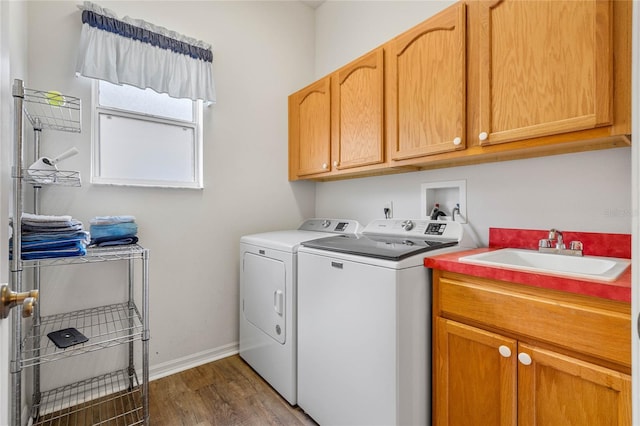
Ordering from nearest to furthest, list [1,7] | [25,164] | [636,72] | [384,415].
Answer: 1. [636,72]
2. [1,7]
3. [384,415]
4. [25,164]

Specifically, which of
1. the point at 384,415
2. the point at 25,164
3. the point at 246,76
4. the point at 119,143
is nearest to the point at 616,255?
the point at 384,415

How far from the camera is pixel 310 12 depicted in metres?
2.92

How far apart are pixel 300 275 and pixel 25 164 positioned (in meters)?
1.60

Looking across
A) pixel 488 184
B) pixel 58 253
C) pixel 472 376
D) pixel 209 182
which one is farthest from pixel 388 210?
pixel 58 253

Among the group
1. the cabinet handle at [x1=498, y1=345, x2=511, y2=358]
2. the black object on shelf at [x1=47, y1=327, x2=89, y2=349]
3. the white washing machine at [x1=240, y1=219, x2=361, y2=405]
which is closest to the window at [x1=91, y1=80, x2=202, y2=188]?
the white washing machine at [x1=240, y1=219, x2=361, y2=405]

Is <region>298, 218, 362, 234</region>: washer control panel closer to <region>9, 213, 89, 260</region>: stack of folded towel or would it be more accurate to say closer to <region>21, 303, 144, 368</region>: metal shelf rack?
<region>21, 303, 144, 368</region>: metal shelf rack

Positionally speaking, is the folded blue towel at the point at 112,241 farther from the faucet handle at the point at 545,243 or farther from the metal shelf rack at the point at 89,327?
the faucet handle at the point at 545,243

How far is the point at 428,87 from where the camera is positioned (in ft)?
5.38

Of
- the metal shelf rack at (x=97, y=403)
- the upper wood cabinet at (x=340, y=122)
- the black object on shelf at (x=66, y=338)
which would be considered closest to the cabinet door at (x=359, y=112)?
the upper wood cabinet at (x=340, y=122)

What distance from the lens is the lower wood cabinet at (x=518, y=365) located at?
94 cm

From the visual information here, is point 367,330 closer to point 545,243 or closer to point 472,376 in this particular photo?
point 472,376

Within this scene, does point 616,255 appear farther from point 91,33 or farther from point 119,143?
Answer: point 91,33

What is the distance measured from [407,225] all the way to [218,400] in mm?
1579

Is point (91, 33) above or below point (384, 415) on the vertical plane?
above
